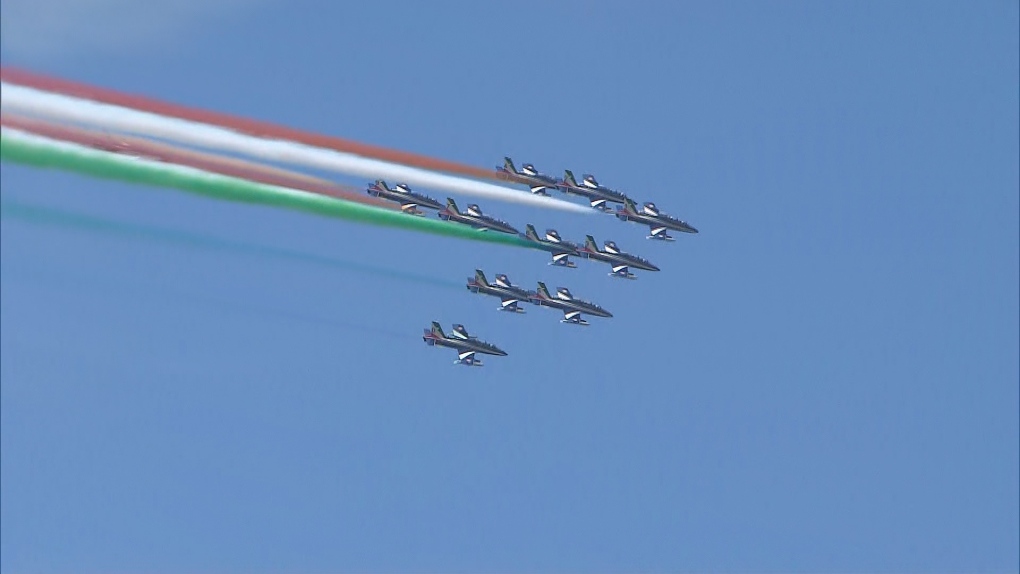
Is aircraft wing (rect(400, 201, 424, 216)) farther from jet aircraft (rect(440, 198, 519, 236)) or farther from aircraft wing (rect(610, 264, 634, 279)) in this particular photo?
aircraft wing (rect(610, 264, 634, 279))

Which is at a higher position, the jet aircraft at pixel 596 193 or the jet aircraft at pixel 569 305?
the jet aircraft at pixel 596 193

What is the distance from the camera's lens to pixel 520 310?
87375 millimetres

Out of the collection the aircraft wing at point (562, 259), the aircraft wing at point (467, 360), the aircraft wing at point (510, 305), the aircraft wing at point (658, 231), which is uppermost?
the aircraft wing at point (658, 231)

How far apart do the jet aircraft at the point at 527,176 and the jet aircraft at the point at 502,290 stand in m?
4.50

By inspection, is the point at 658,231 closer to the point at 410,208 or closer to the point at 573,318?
the point at 573,318

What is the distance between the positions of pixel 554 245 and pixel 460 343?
6703 mm

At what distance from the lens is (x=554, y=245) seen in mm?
88000

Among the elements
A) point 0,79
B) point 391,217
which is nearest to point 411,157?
point 391,217

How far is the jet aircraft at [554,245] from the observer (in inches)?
3452

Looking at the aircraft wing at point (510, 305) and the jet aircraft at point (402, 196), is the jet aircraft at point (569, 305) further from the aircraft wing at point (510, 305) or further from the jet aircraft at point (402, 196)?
the jet aircraft at point (402, 196)

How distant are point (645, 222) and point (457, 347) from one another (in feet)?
40.6

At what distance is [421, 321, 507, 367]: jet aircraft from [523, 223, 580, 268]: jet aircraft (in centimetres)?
526

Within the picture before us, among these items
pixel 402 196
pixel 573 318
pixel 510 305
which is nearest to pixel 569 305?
pixel 573 318

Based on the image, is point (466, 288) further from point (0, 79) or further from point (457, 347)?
point (0, 79)
